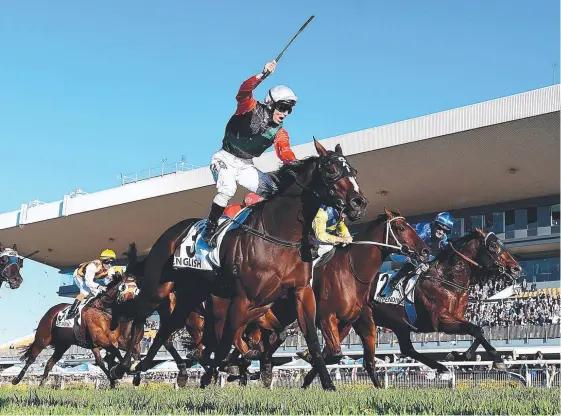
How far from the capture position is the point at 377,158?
98.5 ft

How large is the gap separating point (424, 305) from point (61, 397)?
17.3 feet

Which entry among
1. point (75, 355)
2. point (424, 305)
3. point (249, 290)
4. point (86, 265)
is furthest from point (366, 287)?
point (75, 355)

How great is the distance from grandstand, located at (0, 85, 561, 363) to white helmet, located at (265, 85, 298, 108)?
51.5ft

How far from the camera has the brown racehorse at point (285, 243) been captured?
6.62 metres

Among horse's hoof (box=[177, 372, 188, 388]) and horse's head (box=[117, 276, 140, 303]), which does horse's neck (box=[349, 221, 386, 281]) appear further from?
horse's head (box=[117, 276, 140, 303])

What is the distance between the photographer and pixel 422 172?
31.1m

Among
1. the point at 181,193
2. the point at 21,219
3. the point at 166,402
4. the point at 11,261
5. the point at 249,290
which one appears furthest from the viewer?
the point at 21,219

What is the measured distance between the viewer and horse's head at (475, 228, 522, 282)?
10508 millimetres

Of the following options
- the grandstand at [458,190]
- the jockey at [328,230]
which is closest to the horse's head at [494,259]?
the jockey at [328,230]

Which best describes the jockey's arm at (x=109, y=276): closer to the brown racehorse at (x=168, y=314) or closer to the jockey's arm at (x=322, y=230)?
the brown racehorse at (x=168, y=314)

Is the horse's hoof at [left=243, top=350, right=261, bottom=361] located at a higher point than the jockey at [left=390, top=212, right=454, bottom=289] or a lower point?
lower

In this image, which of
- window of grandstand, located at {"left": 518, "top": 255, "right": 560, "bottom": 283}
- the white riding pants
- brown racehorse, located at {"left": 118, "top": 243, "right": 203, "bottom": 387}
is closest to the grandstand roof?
window of grandstand, located at {"left": 518, "top": 255, "right": 560, "bottom": 283}

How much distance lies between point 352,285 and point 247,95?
2.96m

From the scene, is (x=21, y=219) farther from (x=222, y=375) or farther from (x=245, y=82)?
(x=245, y=82)
